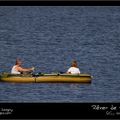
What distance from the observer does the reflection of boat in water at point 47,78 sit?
182 feet

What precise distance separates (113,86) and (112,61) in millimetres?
17757

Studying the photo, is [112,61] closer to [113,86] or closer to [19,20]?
[113,86]

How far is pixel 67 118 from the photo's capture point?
3506 cm

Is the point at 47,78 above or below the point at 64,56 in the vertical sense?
below

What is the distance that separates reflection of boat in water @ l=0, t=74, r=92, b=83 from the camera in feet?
182

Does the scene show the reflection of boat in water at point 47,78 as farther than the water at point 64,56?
Yes

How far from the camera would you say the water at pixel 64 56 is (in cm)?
5278

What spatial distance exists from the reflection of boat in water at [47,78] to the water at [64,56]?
513 mm

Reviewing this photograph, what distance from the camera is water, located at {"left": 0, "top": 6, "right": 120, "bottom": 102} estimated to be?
52.8m

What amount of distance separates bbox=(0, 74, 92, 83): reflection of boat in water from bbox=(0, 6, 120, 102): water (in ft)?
1.68

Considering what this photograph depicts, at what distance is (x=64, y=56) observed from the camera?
81.2 metres

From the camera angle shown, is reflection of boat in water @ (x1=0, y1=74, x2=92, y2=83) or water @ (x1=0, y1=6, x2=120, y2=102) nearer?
water @ (x1=0, y1=6, x2=120, y2=102)

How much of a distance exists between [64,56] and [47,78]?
25408mm

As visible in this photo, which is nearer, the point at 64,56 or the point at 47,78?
the point at 47,78
